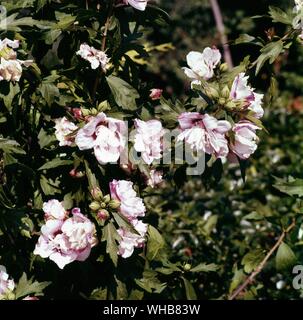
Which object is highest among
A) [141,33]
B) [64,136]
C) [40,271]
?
[141,33]

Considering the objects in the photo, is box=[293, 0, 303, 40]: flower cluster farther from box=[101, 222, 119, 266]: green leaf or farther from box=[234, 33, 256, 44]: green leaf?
box=[101, 222, 119, 266]: green leaf

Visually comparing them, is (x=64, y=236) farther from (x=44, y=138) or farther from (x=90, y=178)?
(x=44, y=138)

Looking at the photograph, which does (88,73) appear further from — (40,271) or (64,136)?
(40,271)

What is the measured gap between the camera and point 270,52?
2254 millimetres

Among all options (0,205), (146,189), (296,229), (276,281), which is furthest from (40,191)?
(276,281)

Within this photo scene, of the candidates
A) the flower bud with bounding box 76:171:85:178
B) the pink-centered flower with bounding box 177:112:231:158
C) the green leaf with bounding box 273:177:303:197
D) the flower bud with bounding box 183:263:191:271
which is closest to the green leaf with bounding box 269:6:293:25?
the pink-centered flower with bounding box 177:112:231:158

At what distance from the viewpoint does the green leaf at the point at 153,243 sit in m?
2.38

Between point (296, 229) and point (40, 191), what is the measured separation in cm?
129

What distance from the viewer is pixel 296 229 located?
119 inches

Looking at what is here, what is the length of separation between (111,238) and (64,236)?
6.0 inches

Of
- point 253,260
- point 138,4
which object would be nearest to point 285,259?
point 253,260

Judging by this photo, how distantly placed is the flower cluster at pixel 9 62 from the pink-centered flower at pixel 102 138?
30 cm

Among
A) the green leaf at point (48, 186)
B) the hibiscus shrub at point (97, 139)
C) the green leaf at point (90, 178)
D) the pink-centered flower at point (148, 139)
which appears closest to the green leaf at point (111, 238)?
the hibiscus shrub at point (97, 139)

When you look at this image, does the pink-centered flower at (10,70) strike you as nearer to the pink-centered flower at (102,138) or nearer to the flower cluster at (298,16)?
the pink-centered flower at (102,138)
